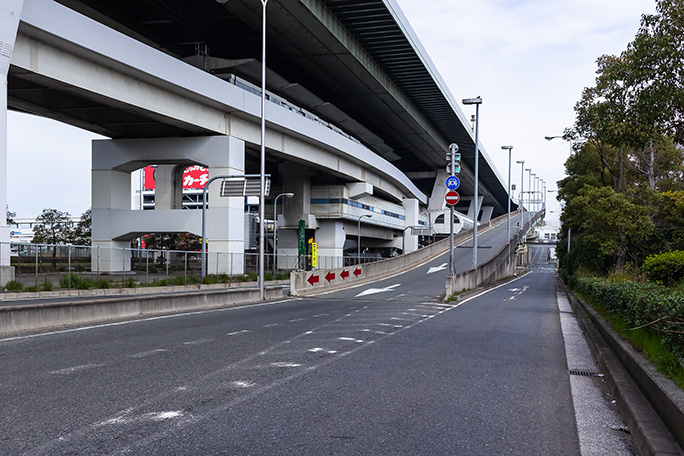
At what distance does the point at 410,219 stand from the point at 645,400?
235ft

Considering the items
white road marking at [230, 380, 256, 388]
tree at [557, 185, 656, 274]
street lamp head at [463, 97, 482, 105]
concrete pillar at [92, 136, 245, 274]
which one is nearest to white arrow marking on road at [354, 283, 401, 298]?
concrete pillar at [92, 136, 245, 274]

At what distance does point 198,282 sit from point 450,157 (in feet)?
53.5

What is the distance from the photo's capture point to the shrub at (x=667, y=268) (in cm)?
1398

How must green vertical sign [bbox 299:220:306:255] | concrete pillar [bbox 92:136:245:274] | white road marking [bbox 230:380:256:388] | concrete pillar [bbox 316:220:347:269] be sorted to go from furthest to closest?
concrete pillar [bbox 316:220:347:269], green vertical sign [bbox 299:220:306:255], concrete pillar [bbox 92:136:245:274], white road marking [bbox 230:380:256:388]

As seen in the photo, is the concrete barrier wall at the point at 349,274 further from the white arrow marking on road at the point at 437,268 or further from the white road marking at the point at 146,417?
the white road marking at the point at 146,417

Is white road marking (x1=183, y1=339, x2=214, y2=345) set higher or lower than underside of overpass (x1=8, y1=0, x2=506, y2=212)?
lower

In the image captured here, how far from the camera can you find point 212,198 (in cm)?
3638

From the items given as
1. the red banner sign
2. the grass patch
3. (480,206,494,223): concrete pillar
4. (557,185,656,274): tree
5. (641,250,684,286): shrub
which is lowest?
the grass patch

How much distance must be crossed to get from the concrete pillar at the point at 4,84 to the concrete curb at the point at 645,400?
21.2 metres

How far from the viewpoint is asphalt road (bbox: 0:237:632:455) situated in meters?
5.20

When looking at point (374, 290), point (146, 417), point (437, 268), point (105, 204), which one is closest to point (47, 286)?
point (105, 204)

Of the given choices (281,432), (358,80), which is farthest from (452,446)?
(358,80)

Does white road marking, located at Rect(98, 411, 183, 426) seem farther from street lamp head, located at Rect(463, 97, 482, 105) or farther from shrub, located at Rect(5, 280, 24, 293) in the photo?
street lamp head, located at Rect(463, 97, 482, 105)

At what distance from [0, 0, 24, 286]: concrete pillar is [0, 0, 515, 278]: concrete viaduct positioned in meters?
0.05
